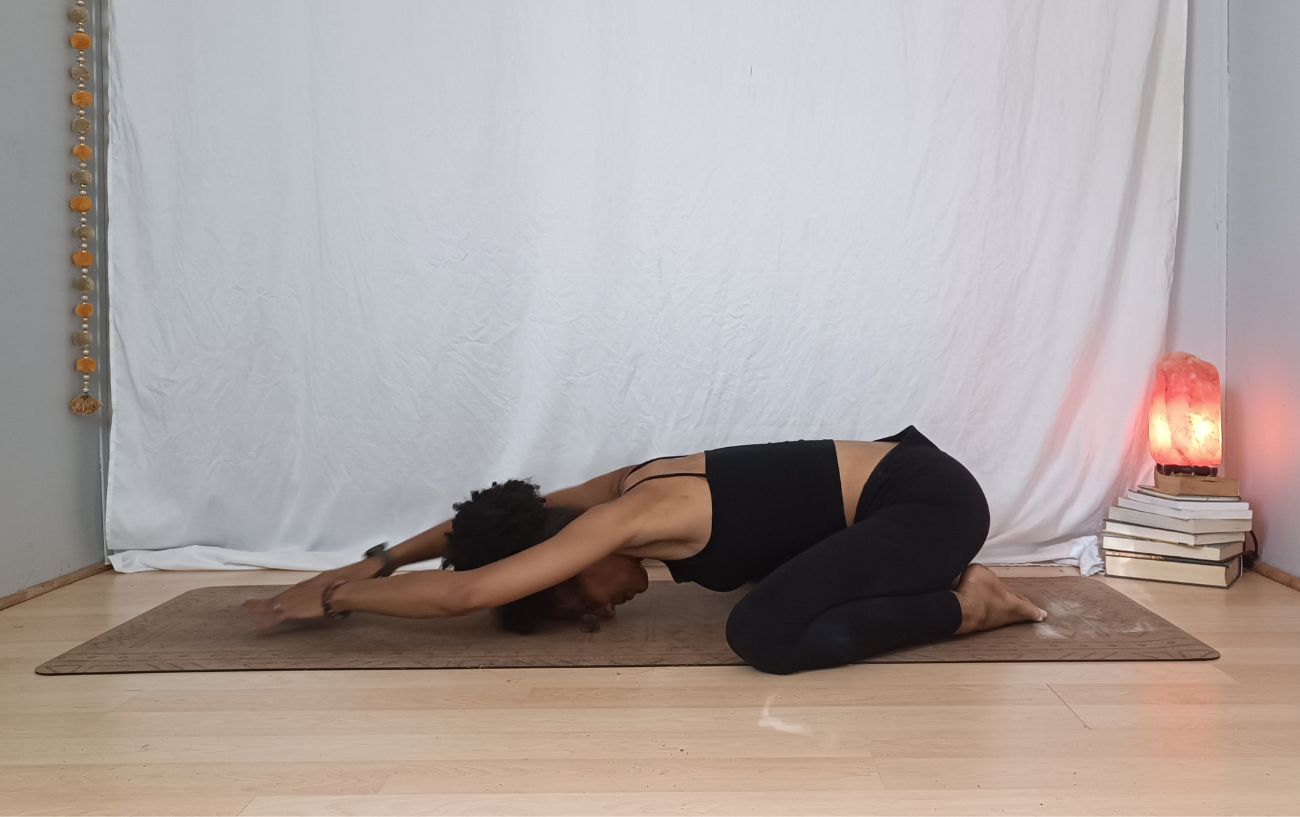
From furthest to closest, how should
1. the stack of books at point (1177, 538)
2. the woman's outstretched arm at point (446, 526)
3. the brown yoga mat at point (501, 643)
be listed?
1. the stack of books at point (1177, 538)
2. the woman's outstretched arm at point (446, 526)
3. the brown yoga mat at point (501, 643)

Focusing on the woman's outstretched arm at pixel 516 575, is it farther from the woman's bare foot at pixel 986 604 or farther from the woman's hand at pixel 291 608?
the woman's bare foot at pixel 986 604

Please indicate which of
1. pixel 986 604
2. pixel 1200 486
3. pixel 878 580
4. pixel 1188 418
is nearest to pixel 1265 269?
pixel 1188 418

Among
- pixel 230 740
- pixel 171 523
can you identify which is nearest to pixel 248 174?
pixel 171 523

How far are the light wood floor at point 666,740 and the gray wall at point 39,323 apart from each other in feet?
2.78

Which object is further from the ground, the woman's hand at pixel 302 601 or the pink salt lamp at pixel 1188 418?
the pink salt lamp at pixel 1188 418

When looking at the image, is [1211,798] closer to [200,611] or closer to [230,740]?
[230,740]

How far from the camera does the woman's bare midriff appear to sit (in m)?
2.34

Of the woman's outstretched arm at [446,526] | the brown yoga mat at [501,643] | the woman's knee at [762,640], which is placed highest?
the woman's outstretched arm at [446,526]

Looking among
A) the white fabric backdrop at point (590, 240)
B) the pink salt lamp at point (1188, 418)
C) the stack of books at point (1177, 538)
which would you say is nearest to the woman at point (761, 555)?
the stack of books at point (1177, 538)

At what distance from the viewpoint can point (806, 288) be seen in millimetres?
3555

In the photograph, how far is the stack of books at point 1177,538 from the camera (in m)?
3.20

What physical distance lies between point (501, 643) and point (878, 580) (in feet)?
2.93

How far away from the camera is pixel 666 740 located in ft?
6.03

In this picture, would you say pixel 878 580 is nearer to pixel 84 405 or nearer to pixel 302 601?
pixel 302 601
